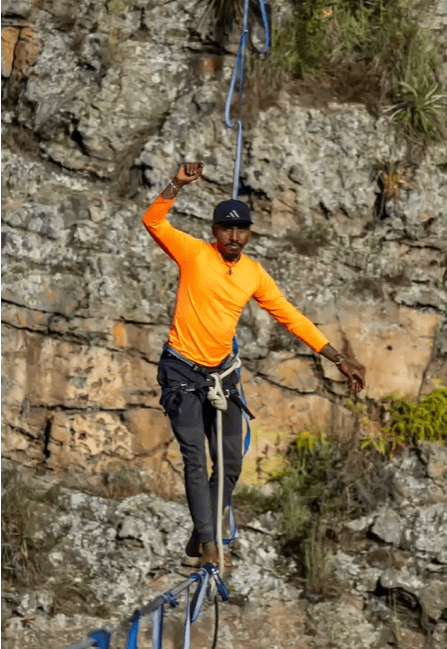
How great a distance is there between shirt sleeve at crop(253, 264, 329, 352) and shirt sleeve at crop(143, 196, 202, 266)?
57cm

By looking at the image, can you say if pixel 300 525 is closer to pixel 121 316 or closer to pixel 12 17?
pixel 121 316

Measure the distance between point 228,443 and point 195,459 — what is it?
301 millimetres

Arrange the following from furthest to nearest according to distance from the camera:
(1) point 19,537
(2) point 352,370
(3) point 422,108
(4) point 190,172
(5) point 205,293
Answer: (3) point 422,108 < (1) point 19,537 < (2) point 352,370 < (5) point 205,293 < (4) point 190,172

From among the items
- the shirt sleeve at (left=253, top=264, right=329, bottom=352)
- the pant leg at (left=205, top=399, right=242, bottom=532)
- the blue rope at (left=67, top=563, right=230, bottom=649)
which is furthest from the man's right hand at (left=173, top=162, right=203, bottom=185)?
the blue rope at (left=67, top=563, right=230, bottom=649)

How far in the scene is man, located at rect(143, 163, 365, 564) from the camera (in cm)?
761

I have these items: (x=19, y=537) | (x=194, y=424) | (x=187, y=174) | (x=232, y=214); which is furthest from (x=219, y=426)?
(x=19, y=537)

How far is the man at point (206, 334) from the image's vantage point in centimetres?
761

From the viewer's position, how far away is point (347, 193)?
1133cm

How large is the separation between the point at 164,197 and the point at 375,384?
436 cm

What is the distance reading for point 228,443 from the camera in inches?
311

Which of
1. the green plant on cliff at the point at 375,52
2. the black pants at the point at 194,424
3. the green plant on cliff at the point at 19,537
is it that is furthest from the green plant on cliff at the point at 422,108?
the green plant on cliff at the point at 19,537

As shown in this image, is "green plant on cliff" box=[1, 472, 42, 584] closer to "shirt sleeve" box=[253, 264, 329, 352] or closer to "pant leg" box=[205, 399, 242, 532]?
"pant leg" box=[205, 399, 242, 532]

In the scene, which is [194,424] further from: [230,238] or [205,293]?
[230,238]

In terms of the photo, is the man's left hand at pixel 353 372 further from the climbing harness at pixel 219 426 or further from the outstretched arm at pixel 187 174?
the outstretched arm at pixel 187 174
